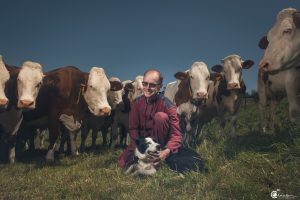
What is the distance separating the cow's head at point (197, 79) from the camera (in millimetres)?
8625

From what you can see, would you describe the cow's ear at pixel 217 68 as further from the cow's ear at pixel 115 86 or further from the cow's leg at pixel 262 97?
the cow's ear at pixel 115 86

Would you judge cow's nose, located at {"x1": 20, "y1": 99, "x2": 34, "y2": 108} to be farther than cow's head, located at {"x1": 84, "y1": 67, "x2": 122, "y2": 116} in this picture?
No

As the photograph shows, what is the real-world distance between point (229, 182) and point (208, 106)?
6482 millimetres

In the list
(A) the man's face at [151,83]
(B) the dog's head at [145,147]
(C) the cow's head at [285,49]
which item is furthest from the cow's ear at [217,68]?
(B) the dog's head at [145,147]

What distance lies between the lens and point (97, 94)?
9.03 m

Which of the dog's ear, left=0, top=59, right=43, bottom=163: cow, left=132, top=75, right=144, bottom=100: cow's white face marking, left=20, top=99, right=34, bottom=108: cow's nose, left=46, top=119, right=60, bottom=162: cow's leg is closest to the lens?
the dog's ear

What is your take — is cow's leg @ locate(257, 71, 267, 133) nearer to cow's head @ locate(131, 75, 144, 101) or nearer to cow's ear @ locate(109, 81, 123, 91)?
cow's head @ locate(131, 75, 144, 101)

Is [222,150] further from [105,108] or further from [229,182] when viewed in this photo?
[105,108]

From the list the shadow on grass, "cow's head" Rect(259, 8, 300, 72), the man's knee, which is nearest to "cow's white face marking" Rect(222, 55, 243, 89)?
the shadow on grass

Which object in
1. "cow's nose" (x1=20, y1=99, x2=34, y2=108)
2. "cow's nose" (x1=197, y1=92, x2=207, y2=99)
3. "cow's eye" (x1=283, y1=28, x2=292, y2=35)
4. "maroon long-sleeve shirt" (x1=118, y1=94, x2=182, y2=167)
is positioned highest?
"cow's eye" (x1=283, y1=28, x2=292, y2=35)

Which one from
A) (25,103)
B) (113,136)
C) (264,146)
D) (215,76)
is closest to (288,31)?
(264,146)

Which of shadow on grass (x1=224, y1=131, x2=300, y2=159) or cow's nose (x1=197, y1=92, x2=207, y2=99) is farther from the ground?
cow's nose (x1=197, y1=92, x2=207, y2=99)

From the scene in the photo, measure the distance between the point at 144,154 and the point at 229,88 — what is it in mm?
4711

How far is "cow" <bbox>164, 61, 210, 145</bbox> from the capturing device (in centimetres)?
884
